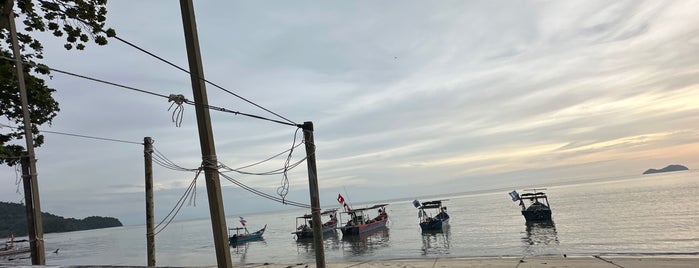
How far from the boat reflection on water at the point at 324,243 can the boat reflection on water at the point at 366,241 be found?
1172 mm

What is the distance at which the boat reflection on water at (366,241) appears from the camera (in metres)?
38.2

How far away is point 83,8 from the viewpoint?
9.88 meters

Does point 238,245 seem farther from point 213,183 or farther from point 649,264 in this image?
point 213,183

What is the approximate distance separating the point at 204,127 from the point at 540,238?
1471 inches

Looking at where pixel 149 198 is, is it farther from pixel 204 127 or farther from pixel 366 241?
pixel 366 241

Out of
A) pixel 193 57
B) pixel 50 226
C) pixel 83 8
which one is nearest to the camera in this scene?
pixel 193 57

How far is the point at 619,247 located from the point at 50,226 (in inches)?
8583

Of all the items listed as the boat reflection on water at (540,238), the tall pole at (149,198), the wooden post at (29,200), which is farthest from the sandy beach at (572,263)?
the boat reflection on water at (540,238)

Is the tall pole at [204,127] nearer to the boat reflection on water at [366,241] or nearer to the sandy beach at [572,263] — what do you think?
the sandy beach at [572,263]

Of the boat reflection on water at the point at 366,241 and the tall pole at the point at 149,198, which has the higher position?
the tall pole at the point at 149,198

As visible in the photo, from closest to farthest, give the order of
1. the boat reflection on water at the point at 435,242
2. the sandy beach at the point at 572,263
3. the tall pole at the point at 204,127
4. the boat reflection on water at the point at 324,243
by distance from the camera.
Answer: the tall pole at the point at 204,127, the sandy beach at the point at 572,263, the boat reflection on water at the point at 435,242, the boat reflection on water at the point at 324,243

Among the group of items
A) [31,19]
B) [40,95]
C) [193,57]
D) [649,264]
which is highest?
[31,19]

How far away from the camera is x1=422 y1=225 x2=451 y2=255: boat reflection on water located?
3294 cm

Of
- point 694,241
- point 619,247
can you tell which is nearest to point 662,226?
point 694,241
